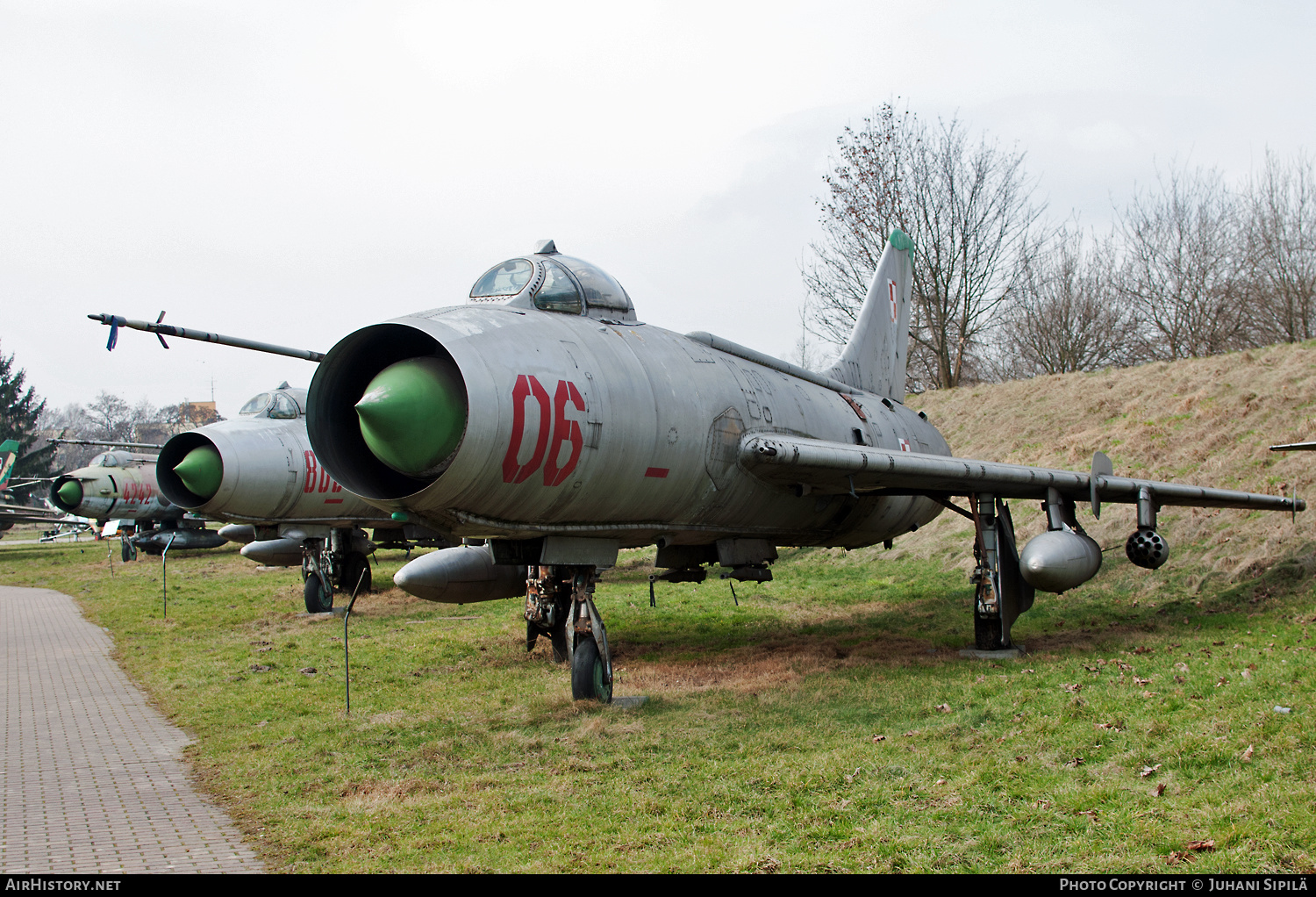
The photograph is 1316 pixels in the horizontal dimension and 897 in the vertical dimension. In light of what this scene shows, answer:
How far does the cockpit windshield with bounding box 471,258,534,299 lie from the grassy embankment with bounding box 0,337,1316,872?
3.53 m

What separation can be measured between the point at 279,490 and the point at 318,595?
6.86ft

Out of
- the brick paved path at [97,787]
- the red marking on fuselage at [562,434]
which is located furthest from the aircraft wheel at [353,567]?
the red marking on fuselage at [562,434]

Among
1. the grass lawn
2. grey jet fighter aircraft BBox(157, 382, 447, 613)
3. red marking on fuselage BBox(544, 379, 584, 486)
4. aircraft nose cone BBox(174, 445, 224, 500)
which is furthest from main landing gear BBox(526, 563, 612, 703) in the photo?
aircraft nose cone BBox(174, 445, 224, 500)

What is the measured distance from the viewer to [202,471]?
516 inches

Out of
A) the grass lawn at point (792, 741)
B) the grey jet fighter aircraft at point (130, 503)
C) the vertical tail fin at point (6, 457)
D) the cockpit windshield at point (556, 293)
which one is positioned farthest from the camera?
the vertical tail fin at point (6, 457)

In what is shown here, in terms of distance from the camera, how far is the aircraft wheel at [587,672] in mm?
7527

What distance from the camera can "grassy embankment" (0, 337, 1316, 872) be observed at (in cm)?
429

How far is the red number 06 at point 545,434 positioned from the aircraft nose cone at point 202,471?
879 centimetres

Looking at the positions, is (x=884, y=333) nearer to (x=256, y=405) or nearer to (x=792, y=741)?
(x=792, y=741)

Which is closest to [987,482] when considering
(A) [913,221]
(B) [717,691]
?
(B) [717,691]

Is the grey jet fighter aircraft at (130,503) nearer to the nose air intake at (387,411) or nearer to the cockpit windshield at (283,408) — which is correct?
the cockpit windshield at (283,408)

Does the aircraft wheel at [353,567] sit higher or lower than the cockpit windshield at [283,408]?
lower

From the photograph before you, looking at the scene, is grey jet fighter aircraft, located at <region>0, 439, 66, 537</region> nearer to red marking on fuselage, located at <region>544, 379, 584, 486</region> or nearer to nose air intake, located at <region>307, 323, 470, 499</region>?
nose air intake, located at <region>307, 323, 470, 499</region>

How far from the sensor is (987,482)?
9453 mm
